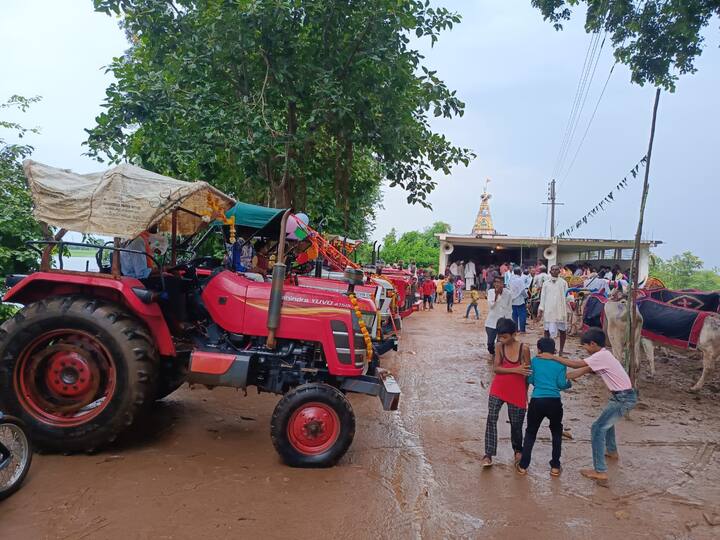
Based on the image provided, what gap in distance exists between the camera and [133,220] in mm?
4414

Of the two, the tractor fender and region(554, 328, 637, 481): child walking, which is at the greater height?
the tractor fender

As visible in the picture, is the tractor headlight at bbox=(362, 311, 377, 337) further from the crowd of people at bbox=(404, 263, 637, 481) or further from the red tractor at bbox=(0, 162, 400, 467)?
the crowd of people at bbox=(404, 263, 637, 481)

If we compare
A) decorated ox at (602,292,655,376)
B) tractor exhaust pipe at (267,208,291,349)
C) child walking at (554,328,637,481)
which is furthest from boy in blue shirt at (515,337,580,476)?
decorated ox at (602,292,655,376)

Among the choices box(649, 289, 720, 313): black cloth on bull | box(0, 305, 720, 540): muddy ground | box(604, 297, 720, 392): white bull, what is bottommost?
box(0, 305, 720, 540): muddy ground

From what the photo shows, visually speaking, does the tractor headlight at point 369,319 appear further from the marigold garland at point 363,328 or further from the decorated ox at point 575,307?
the decorated ox at point 575,307

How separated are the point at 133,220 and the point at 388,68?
18.6 ft

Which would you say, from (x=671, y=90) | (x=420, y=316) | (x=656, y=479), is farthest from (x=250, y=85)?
(x=420, y=316)

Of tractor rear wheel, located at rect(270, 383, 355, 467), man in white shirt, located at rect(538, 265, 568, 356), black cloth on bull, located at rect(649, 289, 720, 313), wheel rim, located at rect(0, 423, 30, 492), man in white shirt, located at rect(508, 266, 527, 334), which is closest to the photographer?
wheel rim, located at rect(0, 423, 30, 492)

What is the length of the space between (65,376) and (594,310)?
8.72 meters

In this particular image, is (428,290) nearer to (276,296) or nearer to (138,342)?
(276,296)

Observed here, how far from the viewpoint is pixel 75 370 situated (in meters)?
4.52

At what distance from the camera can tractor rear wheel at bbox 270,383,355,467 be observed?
4.33 metres

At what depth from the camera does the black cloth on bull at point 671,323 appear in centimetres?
762

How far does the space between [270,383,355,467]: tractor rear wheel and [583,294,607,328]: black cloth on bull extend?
22.2 feet
